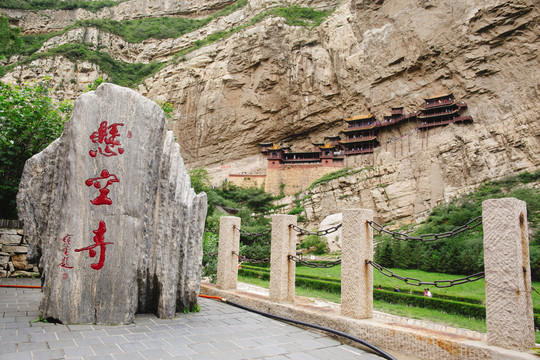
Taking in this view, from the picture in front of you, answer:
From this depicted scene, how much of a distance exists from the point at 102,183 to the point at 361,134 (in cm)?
2896

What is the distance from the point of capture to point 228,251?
5.78 metres

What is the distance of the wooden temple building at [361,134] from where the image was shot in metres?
25.9

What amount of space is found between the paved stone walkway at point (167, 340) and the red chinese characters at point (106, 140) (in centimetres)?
195

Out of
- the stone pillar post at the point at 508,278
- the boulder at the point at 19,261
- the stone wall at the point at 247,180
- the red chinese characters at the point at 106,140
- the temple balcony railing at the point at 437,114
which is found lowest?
the boulder at the point at 19,261

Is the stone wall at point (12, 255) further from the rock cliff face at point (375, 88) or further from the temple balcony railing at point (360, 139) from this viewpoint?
the temple balcony railing at point (360, 139)

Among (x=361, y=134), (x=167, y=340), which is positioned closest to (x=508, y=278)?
(x=167, y=340)

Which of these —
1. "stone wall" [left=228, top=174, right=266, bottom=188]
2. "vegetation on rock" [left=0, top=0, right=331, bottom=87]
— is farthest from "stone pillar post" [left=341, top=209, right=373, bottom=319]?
"vegetation on rock" [left=0, top=0, right=331, bottom=87]

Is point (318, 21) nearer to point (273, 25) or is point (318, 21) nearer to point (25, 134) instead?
point (273, 25)

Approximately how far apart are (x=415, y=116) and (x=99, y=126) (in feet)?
90.8

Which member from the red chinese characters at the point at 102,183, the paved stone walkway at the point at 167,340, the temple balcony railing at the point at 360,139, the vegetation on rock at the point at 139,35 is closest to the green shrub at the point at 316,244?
the temple balcony railing at the point at 360,139

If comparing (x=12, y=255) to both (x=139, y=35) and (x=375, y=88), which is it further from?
(x=139, y=35)

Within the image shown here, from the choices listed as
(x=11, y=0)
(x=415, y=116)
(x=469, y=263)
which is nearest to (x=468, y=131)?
(x=415, y=116)

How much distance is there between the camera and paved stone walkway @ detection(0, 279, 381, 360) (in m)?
2.88

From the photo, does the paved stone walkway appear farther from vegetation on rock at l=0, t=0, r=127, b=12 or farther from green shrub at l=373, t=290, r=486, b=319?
vegetation on rock at l=0, t=0, r=127, b=12
